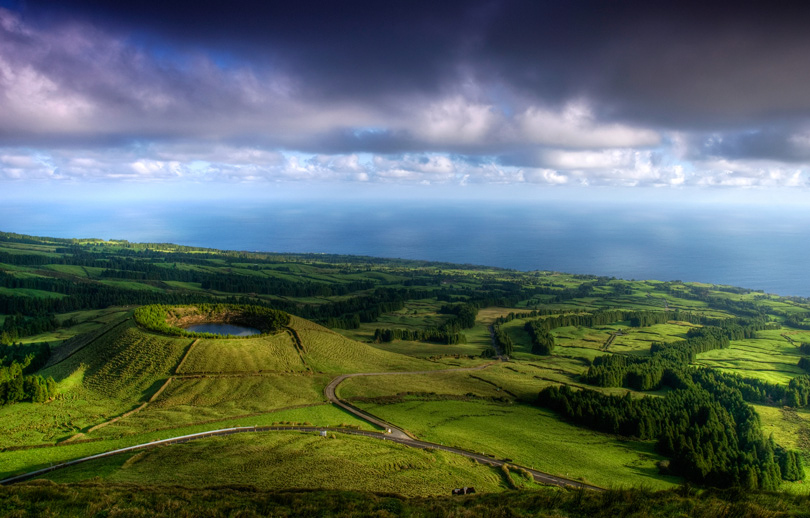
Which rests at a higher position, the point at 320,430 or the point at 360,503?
the point at 360,503

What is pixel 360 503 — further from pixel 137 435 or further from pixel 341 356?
pixel 341 356

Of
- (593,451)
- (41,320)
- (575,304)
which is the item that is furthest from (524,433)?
(575,304)

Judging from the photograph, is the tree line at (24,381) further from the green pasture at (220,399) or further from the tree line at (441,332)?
the tree line at (441,332)

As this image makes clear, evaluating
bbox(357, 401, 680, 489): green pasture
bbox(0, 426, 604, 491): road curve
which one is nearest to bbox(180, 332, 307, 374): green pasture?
bbox(357, 401, 680, 489): green pasture

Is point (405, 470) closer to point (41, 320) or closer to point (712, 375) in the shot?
point (712, 375)

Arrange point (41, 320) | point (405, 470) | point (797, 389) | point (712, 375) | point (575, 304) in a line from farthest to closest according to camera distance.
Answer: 1. point (575, 304)
2. point (41, 320)
3. point (712, 375)
4. point (797, 389)
5. point (405, 470)

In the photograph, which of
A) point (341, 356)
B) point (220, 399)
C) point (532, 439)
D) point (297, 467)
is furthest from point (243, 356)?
point (532, 439)

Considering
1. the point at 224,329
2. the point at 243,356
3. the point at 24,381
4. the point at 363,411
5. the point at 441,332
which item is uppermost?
the point at 224,329

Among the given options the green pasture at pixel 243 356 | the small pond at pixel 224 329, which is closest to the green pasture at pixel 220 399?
the green pasture at pixel 243 356

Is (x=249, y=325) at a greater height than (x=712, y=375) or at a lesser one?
greater
